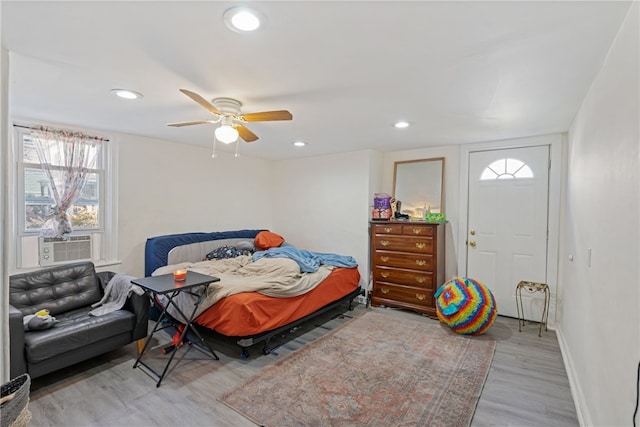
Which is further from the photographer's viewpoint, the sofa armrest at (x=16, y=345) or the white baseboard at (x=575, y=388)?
the sofa armrest at (x=16, y=345)

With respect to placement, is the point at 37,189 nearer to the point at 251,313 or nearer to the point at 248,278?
the point at 248,278

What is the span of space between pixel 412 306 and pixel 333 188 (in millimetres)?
2120

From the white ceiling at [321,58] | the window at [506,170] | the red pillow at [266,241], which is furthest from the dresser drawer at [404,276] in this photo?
the white ceiling at [321,58]

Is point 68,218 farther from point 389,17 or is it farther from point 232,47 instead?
point 389,17

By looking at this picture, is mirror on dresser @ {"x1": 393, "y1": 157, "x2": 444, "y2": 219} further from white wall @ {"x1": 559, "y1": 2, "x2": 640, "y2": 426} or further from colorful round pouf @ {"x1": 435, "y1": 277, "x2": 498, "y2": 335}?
white wall @ {"x1": 559, "y1": 2, "x2": 640, "y2": 426}

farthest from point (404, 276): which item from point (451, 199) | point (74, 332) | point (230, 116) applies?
point (74, 332)

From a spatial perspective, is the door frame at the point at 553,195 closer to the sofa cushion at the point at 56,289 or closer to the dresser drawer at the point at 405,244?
the dresser drawer at the point at 405,244

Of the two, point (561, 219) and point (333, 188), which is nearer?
point (561, 219)

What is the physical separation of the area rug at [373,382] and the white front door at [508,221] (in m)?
1.03

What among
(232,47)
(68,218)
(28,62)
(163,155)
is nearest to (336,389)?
(232,47)

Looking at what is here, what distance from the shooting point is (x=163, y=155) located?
408cm

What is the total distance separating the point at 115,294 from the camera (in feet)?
9.79

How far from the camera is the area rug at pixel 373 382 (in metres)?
2.08

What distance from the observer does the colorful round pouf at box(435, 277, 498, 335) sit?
10.8 ft
